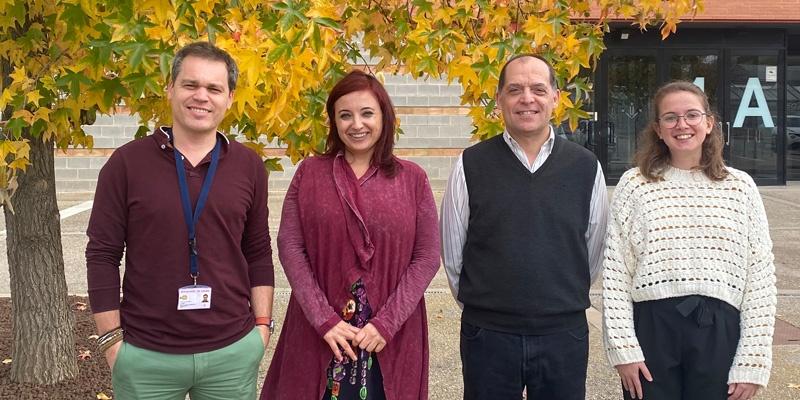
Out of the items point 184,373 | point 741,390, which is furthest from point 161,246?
point 741,390

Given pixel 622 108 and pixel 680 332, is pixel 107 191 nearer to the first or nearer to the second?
pixel 680 332

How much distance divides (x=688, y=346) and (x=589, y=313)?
3.51 meters

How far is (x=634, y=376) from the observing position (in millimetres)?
2520

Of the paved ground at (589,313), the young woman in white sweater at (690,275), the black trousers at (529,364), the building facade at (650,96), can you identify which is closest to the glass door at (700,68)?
the building facade at (650,96)

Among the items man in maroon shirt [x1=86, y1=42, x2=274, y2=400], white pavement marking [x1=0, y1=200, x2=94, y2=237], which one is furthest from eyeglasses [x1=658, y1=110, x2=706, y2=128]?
white pavement marking [x1=0, y1=200, x2=94, y2=237]

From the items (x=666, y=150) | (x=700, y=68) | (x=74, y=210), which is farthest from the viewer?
(x=700, y=68)

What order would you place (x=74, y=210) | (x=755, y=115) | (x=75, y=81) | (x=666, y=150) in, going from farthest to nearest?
(x=755, y=115), (x=74, y=210), (x=75, y=81), (x=666, y=150)

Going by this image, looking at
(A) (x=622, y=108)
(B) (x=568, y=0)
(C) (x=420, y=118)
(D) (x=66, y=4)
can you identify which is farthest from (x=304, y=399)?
(A) (x=622, y=108)

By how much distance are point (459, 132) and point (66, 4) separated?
11.5m

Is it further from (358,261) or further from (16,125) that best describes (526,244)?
(16,125)

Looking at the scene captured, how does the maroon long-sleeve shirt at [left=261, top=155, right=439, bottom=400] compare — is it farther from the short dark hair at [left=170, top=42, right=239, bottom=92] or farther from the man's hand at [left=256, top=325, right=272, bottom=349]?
the short dark hair at [left=170, top=42, right=239, bottom=92]

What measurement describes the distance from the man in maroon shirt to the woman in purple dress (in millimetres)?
226

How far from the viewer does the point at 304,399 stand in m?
2.47

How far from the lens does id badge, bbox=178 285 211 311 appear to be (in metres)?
2.24
